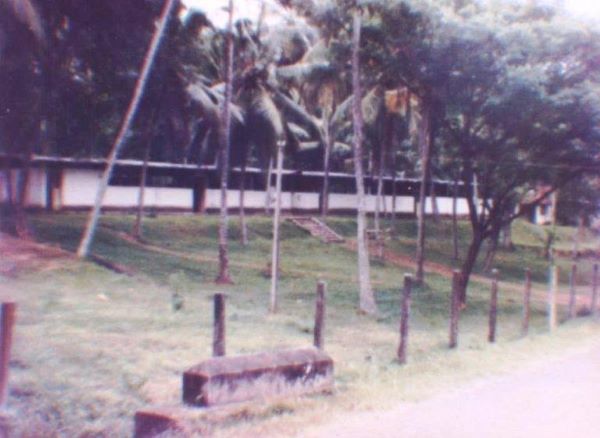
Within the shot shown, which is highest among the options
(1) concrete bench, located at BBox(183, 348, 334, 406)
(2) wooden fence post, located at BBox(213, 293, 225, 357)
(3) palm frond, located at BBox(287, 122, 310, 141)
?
(3) palm frond, located at BBox(287, 122, 310, 141)

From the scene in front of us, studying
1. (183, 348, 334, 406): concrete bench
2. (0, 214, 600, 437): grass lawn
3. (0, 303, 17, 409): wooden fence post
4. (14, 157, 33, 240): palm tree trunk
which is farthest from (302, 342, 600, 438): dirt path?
(14, 157, 33, 240): palm tree trunk

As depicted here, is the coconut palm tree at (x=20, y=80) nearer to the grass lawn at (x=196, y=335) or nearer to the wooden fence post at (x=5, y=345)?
the grass lawn at (x=196, y=335)

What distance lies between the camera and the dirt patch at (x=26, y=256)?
66.9ft

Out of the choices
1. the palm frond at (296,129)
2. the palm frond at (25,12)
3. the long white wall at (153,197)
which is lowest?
the long white wall at (153,197)

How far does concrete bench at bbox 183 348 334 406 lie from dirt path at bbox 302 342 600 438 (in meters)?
0.95

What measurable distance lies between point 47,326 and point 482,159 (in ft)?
39.4

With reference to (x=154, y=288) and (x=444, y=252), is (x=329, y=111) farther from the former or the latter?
(x=154, y=288)

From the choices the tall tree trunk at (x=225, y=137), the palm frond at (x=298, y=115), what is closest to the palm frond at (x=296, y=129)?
the palm frond at (x=298, y=115)

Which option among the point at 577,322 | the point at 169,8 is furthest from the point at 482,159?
the point at 169,8

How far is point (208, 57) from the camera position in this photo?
3231cm

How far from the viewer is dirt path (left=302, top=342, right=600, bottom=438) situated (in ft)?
25.1

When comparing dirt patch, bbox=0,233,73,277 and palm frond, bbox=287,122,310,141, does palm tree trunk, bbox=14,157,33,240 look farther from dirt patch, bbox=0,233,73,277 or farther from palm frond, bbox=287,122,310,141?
palm frond, bbox=287,122,310,141

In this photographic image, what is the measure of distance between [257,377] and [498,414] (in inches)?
101

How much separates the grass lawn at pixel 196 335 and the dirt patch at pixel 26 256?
1.17 feet
